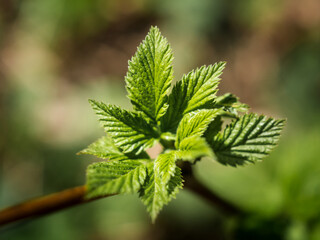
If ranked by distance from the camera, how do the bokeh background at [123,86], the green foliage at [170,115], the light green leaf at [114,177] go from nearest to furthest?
the light green leaf at [114,177] < the green foliage at [170,115] < the bokeh background at [123,86]

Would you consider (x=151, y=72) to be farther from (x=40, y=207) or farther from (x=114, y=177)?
(x=40, y=207)

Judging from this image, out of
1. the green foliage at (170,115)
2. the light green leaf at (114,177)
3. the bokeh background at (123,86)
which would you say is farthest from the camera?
the bokeh background at (123,86)

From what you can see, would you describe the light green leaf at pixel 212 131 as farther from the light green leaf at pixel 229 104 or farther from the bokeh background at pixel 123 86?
the bokeh background at pixel 123 86

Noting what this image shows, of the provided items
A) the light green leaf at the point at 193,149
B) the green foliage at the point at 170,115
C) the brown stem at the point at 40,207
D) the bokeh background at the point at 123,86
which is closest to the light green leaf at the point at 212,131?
the green foliage at the point at 170,115

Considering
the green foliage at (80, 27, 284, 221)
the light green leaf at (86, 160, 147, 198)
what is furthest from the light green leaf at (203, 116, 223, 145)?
the light green leaf at (86, 160, 147, 198)

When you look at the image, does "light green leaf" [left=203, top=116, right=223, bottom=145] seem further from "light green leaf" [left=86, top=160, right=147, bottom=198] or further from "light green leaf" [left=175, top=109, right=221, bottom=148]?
"light green leaf" [left=86, top=160, right=147, bottom=198]

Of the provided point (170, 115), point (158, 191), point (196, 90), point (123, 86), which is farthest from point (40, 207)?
point (123, 86)
